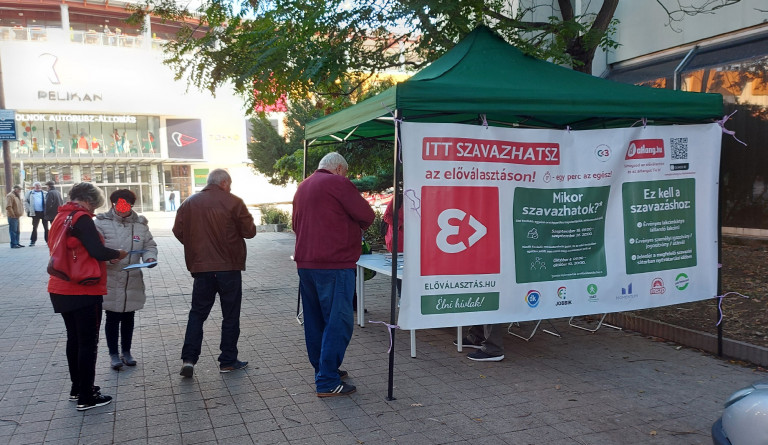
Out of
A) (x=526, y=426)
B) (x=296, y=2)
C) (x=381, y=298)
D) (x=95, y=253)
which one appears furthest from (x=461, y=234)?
(x=296, y=2)

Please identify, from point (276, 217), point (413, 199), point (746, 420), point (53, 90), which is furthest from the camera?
point (53, 90)

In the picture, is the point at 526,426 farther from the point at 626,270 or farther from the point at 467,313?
the point at 626,270

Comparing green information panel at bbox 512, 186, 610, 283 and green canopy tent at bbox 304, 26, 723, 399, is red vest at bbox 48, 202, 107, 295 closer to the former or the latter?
green canopy tent at bbox 304, 26, 723, 399

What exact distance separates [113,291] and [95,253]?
3.28ft

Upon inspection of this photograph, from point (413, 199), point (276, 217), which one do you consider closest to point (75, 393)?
point (413, 199)

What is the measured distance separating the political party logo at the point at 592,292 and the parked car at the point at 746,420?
216cm

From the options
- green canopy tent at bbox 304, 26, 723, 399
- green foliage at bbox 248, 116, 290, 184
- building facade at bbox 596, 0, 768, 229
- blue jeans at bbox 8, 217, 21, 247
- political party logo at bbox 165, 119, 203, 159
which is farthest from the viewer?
political party logo at bbox 165, 119, 203, 159

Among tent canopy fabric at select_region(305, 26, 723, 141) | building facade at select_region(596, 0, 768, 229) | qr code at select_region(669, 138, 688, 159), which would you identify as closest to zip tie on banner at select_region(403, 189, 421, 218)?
tent canopy fabric at select_region(305, 26, 723, 141)

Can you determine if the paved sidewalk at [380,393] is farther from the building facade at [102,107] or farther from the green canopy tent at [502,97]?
the building facade at [102,107]

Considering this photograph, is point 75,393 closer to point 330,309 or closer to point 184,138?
point 330,309

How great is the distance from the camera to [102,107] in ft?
124

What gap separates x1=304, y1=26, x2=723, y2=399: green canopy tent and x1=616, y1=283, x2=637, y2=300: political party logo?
150 cm

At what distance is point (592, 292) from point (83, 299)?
4.05 metres

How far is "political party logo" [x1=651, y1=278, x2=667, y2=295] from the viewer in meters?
5.25
